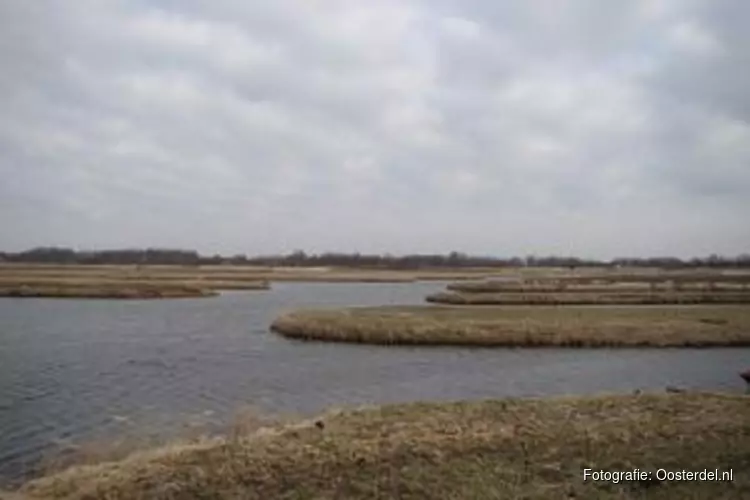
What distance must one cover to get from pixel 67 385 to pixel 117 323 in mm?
24430

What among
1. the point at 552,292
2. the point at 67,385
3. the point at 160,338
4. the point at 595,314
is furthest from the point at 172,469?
the point at 552,292

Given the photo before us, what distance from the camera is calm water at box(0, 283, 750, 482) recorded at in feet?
63.7

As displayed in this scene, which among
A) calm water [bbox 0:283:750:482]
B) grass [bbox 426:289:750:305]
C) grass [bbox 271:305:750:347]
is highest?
grass [bbox 426:289:750:305]

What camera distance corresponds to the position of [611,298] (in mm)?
60344

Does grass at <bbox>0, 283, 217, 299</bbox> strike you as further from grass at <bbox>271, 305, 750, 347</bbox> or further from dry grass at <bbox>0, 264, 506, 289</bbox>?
grass at <bbox>271, 305, 750, 347</bbox>

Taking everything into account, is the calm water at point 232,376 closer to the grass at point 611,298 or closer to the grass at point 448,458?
the grass at point 448,458

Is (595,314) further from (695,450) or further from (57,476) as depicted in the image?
(57,476)

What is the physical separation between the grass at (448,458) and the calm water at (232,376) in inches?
145

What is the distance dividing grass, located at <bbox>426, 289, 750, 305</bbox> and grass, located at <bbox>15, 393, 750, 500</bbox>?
142 feet

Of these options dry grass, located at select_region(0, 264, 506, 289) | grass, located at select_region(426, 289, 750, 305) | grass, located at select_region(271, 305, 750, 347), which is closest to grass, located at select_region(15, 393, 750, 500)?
grass, located at select_region(271, 305, 750, 347)

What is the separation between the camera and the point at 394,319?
137 feet

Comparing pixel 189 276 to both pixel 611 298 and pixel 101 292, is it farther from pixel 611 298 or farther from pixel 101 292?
pixel 611 298

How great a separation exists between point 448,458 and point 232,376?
1618cm

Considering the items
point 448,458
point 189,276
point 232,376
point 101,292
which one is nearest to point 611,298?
point 232,376
